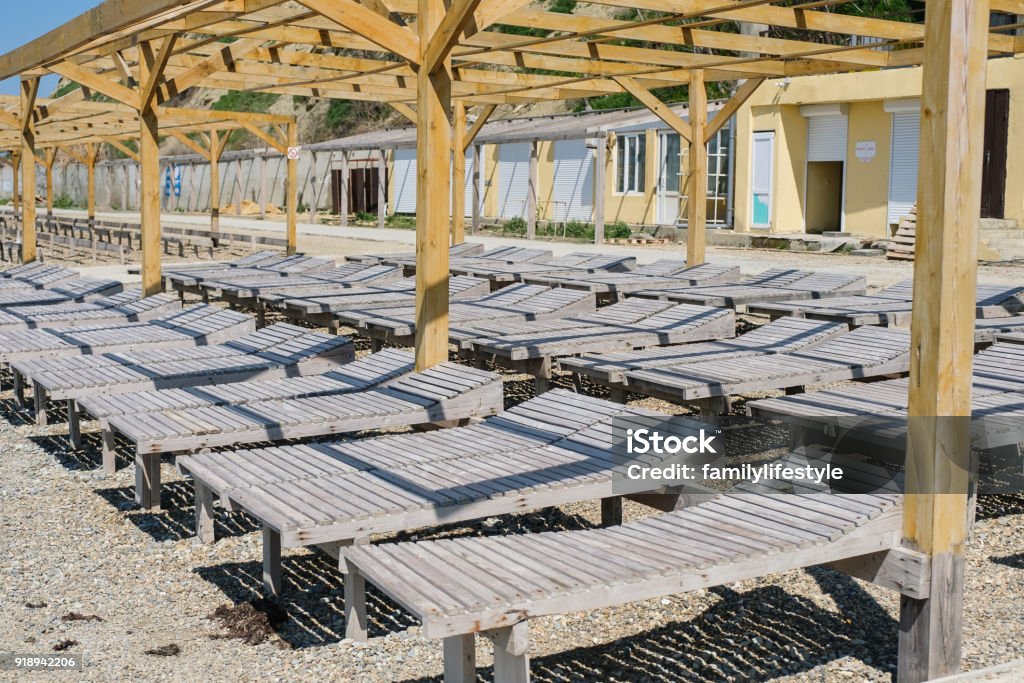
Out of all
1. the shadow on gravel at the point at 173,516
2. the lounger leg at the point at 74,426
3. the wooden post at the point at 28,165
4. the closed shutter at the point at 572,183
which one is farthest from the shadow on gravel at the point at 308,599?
the closed shutter at the point at 572,183

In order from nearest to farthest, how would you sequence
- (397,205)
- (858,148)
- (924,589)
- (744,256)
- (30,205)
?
(924,589) → (30,205) → (744,256) → (858,148) → (397,205)

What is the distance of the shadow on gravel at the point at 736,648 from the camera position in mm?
4043

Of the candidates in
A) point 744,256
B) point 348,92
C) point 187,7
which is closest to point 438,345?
point 187,7

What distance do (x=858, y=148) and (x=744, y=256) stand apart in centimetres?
411

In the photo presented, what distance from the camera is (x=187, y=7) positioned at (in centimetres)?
705

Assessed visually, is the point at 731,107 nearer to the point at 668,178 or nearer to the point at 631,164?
the point at 668,178

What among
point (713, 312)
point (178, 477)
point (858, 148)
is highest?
point (858, 148)

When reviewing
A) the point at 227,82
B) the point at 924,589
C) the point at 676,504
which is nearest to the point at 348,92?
the point at 227,82

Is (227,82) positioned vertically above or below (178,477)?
above

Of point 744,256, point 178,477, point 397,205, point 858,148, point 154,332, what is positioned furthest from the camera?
point 397,205

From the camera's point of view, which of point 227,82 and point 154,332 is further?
point 227,82

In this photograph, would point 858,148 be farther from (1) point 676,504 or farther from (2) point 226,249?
(1) point 676,504

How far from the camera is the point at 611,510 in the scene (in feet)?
17.2

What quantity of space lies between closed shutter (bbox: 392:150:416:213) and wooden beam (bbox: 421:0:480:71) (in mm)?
26018
